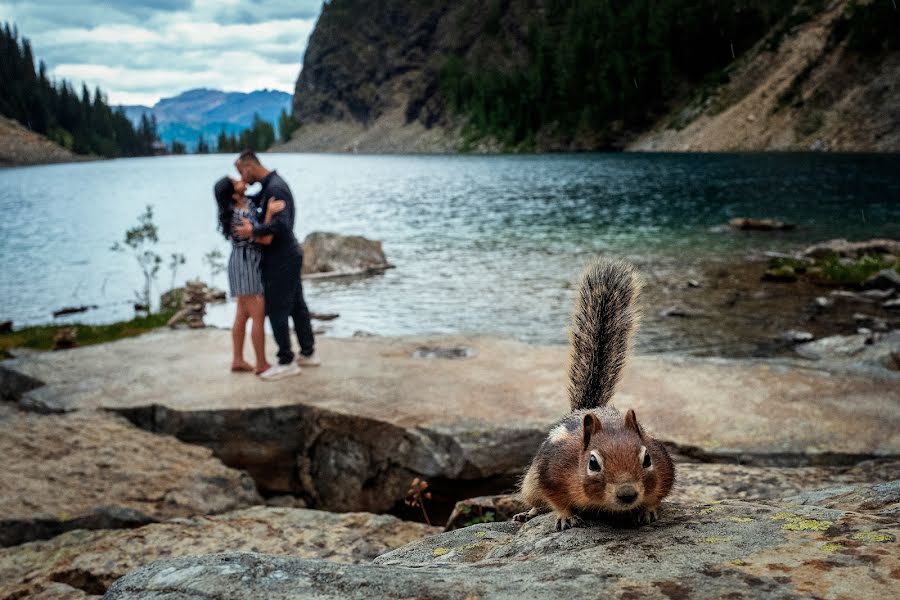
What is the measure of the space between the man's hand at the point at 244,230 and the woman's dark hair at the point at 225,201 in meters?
0.22

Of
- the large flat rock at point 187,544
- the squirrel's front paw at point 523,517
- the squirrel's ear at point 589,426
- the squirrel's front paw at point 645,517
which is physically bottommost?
the large flat rock at point 187,544

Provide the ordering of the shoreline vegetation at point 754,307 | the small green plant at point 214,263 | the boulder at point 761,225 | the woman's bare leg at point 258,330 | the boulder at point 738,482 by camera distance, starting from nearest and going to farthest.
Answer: the boulder at point 738,482, the woman's bare leg at point 258,330, the shoreline vegetation at point 754,307, the small green plant at point 214,263, the boulder at point 761,225

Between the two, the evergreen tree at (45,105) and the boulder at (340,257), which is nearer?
the boulder at (340,257)

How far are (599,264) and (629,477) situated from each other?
148cm

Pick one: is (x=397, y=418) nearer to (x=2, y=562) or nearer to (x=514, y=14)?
(x=2, y=562)

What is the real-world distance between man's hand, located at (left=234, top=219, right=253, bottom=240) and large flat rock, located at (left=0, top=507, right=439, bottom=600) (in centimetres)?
375

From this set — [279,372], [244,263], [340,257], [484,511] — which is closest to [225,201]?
[244,263]

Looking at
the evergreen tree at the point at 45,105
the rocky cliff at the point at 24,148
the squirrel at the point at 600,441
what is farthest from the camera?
the evergreen tree at the point at 45,105

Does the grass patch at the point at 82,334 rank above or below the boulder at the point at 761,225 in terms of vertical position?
below

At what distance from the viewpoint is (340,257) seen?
2409 cm

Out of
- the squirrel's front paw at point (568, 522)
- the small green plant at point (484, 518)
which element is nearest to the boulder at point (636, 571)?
the squirrel's front paw at point (568, 522)

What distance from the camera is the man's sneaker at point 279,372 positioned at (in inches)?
335

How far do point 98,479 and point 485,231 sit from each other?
27.0m

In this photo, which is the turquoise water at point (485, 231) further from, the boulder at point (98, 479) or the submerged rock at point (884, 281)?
the boulder at point (98, 479)
